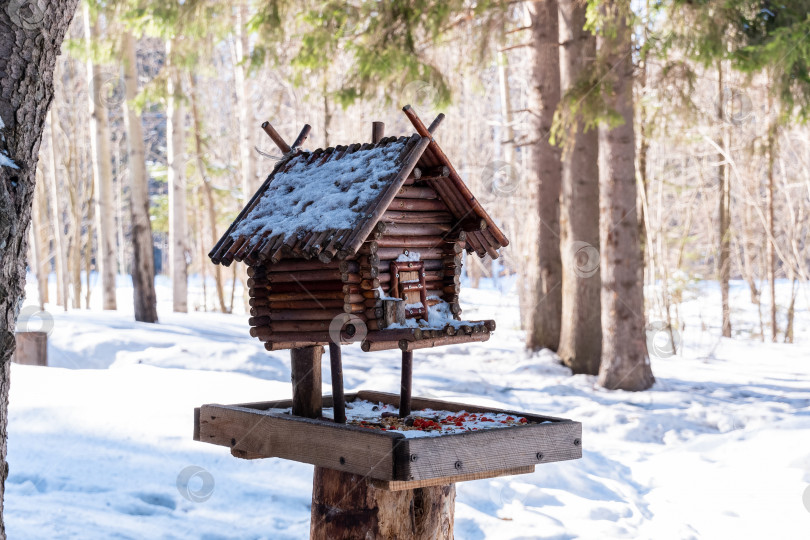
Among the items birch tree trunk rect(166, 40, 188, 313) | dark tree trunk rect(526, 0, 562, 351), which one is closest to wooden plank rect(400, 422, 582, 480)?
dark tree trunk rect(526, 0, 562, 351)

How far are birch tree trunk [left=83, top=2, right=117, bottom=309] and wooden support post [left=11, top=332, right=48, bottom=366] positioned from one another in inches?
256

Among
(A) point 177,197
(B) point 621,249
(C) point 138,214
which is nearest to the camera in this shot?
(B) point 621,249

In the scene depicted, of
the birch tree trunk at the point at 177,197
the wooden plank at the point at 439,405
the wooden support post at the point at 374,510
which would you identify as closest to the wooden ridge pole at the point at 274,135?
the wooden plank at the point at 439,405

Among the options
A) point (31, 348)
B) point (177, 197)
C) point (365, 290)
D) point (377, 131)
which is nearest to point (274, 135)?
point (377, 131)

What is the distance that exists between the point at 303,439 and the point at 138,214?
10.8m

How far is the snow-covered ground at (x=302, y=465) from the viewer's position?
16.5 ft

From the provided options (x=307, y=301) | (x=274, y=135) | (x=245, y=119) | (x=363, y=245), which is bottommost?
(x=307, y=301)

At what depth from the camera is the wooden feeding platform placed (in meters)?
2.49

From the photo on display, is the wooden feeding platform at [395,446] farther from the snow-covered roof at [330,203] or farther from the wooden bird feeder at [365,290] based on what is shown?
the snow-covered roof at [330,203]

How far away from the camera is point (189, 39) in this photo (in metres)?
11.9

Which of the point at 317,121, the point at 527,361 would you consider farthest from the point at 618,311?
the point at 317,121

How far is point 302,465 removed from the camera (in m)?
5.81

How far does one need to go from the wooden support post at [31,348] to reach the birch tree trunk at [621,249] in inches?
243

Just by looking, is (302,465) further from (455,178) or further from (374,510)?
(455,178)
